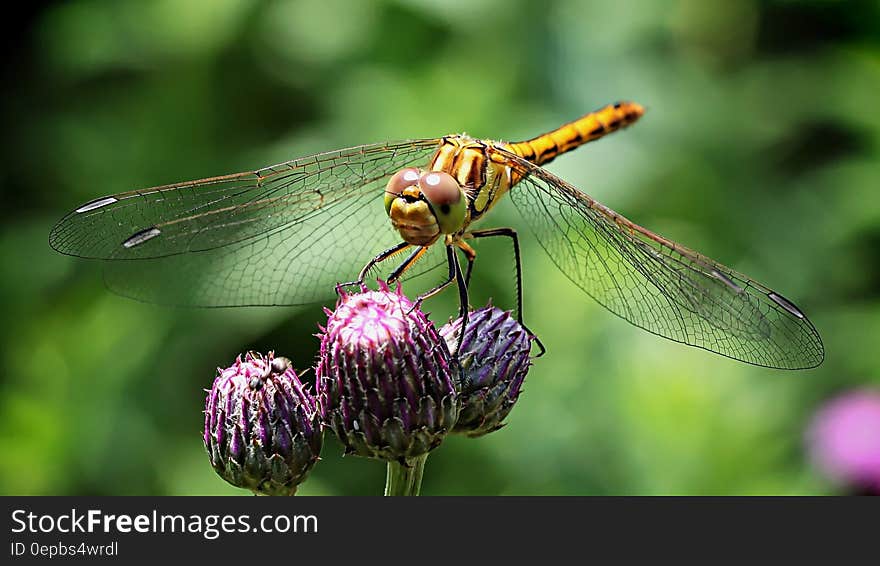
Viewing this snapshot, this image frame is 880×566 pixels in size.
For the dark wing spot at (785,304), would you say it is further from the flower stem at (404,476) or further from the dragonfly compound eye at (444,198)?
the flower stem at (404,476)

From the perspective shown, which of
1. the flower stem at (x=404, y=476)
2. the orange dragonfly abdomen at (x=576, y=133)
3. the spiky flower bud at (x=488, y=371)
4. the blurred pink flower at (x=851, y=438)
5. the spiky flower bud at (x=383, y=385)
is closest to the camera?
the spiky flower bud at (x=383, y=385)

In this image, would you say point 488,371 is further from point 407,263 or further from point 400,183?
point 400,183

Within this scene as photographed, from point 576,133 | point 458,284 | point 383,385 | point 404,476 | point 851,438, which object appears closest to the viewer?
point 383,385

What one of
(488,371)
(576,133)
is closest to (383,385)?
(488,371)

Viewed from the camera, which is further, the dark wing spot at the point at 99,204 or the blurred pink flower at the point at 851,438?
the blurred pink flower at the point at 851,438

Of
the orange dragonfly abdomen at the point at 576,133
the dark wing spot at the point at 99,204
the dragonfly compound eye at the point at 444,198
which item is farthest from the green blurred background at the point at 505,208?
the dark wing spot at the point at 99,204

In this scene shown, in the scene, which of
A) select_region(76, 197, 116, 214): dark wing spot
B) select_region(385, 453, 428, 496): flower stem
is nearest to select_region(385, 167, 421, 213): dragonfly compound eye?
select_region(385, 453, 428, 496): flower stem
